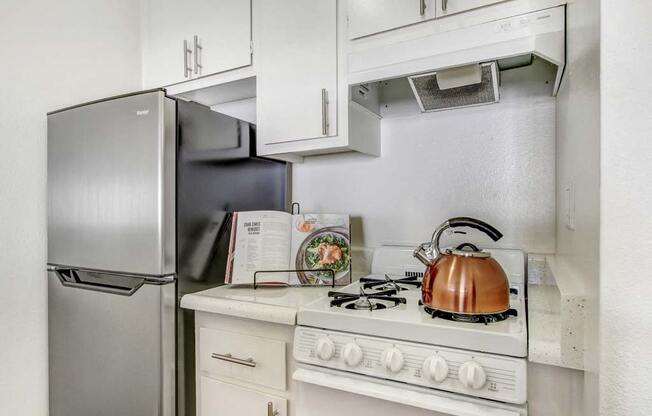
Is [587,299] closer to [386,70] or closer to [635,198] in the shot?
[635,198]

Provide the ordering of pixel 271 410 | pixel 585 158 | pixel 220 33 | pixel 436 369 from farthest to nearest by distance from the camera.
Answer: pixel 220 33
pixel 271 410
pixel 436 369
pixel 585 158

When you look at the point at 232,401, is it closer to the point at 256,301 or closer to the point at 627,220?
the point at 256,301

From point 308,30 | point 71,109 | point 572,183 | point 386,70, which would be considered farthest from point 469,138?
point 71,109

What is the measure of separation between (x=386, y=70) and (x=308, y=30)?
395 millimetres

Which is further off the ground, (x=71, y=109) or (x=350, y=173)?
(x=71, y=109)

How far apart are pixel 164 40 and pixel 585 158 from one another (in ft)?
6.10

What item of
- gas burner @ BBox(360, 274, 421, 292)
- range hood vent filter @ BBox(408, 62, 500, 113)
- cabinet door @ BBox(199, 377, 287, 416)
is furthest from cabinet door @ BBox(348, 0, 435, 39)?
cabinet door @ BBox(199, 377, 287, 416)

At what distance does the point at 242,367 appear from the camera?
1170 millimetres

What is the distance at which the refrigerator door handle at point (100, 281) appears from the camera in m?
1.31

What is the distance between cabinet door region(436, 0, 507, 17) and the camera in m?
1.12

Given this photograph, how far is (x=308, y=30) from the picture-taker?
1430mm

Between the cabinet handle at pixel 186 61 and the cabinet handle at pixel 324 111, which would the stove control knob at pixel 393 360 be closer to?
the cabinet handle at pixel 324 111

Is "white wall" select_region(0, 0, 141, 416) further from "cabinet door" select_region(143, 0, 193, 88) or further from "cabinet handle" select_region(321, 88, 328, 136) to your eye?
"cabinet handle" select_region(321, 88, 328, 136)

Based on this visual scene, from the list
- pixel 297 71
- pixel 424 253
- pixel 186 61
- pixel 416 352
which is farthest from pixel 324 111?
pixel 416 352
